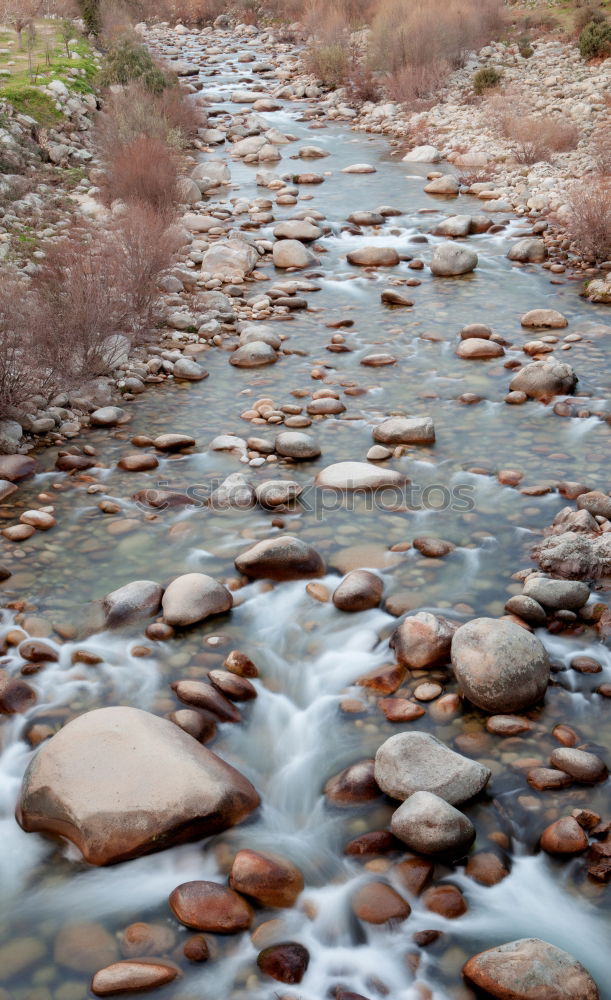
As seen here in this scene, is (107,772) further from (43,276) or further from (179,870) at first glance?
(43,276)

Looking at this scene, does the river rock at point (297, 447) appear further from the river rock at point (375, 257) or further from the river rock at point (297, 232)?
the river rock at point (297, 232)

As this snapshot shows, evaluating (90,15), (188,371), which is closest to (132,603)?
(188,371)

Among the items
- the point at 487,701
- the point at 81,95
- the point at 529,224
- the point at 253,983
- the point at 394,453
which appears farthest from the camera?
the point at 81,95

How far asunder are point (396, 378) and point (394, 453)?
125 cm

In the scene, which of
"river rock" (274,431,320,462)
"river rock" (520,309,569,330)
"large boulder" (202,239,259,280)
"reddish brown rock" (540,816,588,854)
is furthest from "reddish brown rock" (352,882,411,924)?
"large boulder" (202,239,259,280)

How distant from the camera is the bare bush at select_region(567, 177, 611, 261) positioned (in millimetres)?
8461

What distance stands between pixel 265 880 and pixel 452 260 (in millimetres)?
7229

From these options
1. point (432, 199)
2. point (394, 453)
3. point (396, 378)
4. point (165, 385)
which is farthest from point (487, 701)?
point (432, 199)

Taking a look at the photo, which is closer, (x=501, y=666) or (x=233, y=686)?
(x=501, y=666)

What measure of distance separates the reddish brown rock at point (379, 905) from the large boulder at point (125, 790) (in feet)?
1.81

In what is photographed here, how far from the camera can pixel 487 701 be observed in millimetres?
3516

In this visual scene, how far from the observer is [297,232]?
32.7ft

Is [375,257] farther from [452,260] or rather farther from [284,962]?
[284,962]

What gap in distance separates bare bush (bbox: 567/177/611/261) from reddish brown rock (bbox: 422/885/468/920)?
286 inches
